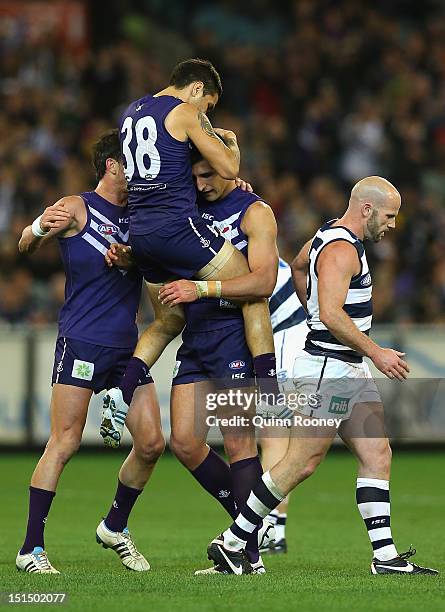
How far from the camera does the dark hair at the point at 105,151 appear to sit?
8.16m

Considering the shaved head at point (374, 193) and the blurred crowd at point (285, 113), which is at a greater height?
the blurred crowd at point (285, 113)

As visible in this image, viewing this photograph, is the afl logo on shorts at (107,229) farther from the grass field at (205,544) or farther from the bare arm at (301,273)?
the grass field at (205,544)

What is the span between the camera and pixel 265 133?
19.9 metres

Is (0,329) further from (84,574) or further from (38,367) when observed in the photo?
(84,574)

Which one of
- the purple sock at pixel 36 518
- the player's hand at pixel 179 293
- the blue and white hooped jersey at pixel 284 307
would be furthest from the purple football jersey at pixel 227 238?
the blue and white hooped jersey at pixel 284 307

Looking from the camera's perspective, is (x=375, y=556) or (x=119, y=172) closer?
(x=375, y=556)

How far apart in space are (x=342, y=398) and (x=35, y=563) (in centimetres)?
197

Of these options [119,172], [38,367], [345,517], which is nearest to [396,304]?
[38,367]

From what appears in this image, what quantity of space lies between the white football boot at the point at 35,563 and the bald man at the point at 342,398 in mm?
924

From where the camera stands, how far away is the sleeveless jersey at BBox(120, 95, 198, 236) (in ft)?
25.0

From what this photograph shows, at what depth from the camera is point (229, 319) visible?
7.91 m

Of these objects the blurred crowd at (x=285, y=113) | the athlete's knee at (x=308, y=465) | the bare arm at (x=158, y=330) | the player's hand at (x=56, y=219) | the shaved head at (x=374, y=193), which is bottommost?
→ the athlete's knee at (x=308, y=465)

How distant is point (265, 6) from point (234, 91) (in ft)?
8.63

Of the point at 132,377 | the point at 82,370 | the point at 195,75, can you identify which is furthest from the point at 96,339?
the point at 195,75
